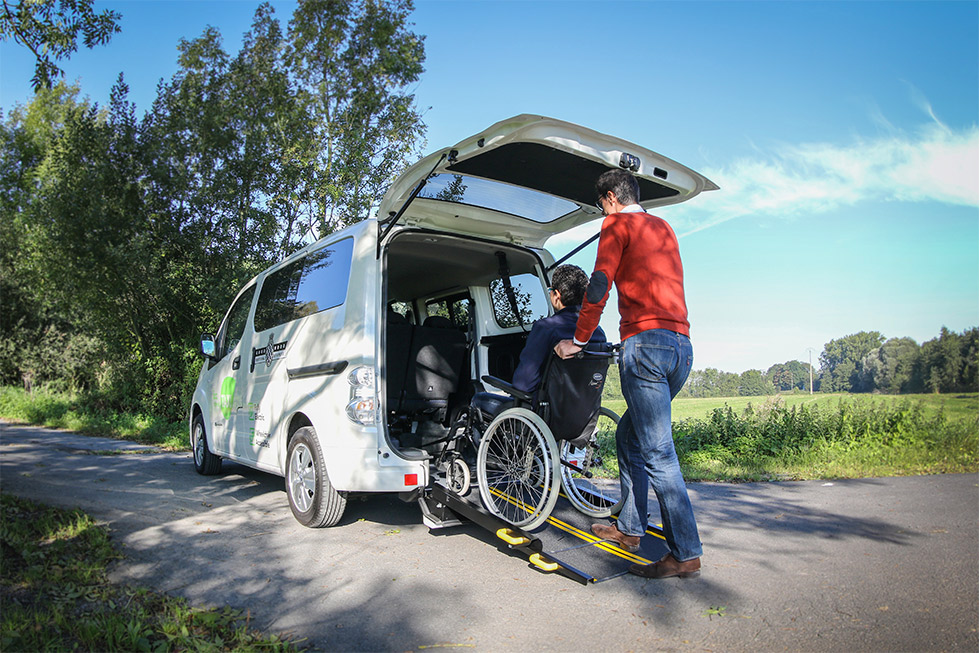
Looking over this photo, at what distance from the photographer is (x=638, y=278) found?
3.41 metres

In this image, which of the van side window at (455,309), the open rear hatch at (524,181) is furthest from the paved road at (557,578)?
the open rear hatch at (524,181)

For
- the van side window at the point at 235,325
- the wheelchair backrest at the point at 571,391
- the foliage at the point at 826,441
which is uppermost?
the van side window at the point at 235,325

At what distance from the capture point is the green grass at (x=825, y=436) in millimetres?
7023

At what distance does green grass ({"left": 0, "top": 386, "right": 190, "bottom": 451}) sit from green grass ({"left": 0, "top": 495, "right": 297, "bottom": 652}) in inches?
249

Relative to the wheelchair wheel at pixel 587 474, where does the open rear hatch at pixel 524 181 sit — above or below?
above

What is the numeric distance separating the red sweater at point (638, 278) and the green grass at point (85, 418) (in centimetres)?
840

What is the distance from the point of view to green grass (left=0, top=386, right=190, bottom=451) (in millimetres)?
10781

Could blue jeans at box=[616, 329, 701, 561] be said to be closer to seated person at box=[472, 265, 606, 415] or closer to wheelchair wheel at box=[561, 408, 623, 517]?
Result: seated person at box=[472, 265, 606, 415]

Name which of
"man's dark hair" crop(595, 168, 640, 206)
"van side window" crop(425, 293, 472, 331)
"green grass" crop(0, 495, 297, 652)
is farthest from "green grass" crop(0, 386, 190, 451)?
"man's dark hair" crop(595, 168, 640, 206)

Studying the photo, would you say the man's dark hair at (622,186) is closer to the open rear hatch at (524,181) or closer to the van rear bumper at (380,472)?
the open rear hatch at (524,181)

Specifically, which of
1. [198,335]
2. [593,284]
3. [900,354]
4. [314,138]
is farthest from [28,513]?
[900,354]

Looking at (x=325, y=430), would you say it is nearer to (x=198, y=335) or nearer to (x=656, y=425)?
(x=656, y=425)

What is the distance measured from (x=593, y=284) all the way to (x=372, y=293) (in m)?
1.50

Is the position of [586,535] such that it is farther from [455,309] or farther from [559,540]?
[455,309]
